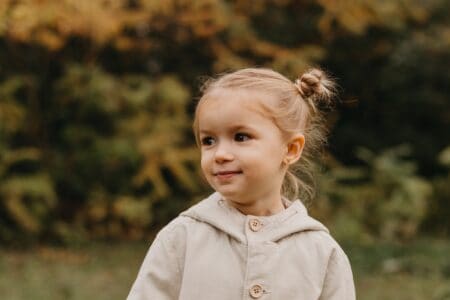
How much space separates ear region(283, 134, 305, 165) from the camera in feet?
9.17

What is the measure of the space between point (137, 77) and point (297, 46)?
1.70 metres

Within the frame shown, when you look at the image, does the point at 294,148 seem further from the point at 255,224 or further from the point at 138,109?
the point at 138,109

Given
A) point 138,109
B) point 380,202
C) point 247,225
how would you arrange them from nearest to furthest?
1. point 247,225
2. point 138,109
3. point 380,202

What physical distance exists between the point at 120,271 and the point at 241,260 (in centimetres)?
401

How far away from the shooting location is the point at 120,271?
6.54m

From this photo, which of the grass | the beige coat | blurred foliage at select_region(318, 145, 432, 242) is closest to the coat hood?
the beige coat

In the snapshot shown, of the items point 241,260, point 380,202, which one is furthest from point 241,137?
point 380,202

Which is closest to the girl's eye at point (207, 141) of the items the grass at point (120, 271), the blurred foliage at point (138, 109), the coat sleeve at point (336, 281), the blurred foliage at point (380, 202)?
the coat sleeve at point (336, 281)

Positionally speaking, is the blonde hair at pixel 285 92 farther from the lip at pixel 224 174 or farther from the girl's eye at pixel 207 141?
the lip at pixel 224 174

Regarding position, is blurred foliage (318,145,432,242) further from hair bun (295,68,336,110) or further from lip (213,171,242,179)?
lip (213,171,242,179)

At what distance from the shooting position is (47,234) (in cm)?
810

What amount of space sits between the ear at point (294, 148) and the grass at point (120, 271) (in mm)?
2751

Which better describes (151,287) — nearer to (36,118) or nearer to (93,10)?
(93,10)

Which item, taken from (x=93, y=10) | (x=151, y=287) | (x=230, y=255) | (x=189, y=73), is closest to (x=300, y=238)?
(x=230, y=255)
